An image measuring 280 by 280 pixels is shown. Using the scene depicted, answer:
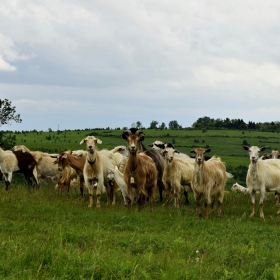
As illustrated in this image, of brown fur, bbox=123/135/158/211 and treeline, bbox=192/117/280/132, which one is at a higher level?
treeline, bbox=192/117/280/132

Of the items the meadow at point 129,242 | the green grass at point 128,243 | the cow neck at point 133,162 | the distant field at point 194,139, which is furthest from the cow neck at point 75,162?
the distant field at point 194,139

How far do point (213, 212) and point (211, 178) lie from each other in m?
1.64

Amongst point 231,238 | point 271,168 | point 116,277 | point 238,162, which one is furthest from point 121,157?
point 238,162

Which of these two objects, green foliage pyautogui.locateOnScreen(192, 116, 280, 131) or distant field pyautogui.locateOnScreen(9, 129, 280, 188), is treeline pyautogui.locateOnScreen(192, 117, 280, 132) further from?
distant field pyautogui.locateOnScreen(9, 129, 280, 188)

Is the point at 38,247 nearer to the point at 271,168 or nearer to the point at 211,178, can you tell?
the point at 211,178

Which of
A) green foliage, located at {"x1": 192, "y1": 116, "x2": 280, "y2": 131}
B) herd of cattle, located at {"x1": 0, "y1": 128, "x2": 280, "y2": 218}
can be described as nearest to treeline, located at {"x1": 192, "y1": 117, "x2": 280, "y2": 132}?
green foliage, located at {"x1": 192, "y1": 116, "x2": 280, "y2": 131}

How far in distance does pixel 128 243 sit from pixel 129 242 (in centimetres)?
13

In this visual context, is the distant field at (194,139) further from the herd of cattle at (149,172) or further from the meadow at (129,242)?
the meadow at (129,242)

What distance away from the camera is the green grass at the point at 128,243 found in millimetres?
6870

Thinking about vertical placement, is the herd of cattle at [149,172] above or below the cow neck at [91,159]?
below

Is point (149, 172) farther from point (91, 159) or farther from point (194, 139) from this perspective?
point (194, 139)

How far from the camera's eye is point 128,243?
363 inches

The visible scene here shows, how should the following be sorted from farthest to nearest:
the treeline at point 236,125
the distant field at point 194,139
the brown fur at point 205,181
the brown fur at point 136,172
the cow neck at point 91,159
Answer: the treeline at point 236,125 < the distant field at point 194,139 < the cow neck at point 91,159 < the brown fur at point 136,172 < the brown fur at point 205,181

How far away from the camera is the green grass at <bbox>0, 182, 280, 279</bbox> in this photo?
687cm
